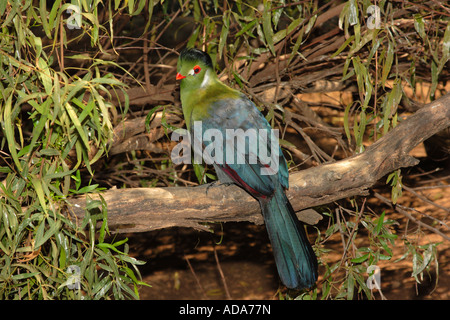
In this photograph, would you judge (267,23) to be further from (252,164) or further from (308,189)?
(308,189)

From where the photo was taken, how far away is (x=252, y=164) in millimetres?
1987

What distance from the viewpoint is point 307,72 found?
8.80ft

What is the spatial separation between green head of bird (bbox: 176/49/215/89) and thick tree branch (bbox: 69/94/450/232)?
51 centimetres

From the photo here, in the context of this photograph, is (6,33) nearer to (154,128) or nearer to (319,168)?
(154,128)

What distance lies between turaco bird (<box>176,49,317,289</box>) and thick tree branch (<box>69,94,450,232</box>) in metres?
0.10

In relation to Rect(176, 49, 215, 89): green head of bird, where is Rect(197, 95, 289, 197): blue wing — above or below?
below

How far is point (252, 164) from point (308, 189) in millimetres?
262

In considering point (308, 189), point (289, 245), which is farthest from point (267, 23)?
point (289, 245)

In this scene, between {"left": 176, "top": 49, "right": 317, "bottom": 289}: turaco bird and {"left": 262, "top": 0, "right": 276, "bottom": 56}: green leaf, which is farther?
{"left": 262, "top": 0, "right": 276, "bottom": 56}: green leaf

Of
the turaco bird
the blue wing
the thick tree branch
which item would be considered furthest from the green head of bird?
the thick tree branch

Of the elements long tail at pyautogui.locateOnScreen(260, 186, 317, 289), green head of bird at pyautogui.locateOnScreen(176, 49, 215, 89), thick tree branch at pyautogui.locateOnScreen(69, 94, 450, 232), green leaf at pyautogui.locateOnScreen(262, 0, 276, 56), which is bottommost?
long tail at pyautogui.locateOnScreen(260, 186, 317, 289)

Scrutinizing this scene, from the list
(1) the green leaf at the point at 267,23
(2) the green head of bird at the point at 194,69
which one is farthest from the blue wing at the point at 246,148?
(1) the green leaf at the point at 267,23

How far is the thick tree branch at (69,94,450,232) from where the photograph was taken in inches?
72.6

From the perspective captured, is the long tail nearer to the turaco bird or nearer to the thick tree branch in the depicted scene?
the turaco bird
